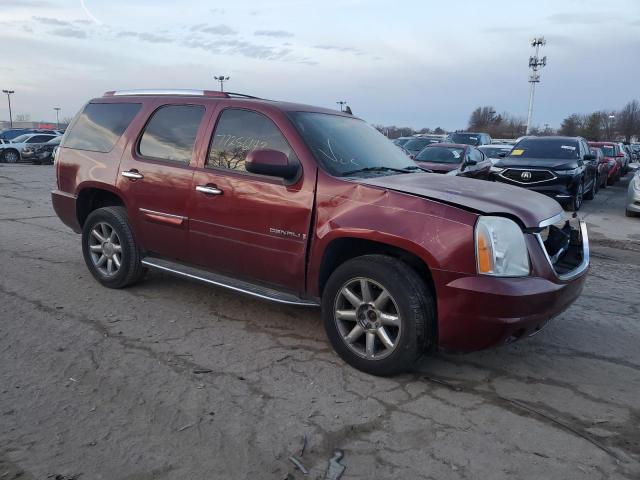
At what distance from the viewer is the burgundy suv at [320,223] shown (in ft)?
11.1

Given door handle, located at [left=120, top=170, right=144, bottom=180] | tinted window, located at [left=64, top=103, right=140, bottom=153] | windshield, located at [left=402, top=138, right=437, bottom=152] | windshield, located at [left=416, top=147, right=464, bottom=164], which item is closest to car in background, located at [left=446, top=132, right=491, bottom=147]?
windshield, located at [left=402, top=138, right=437, bottom=152]

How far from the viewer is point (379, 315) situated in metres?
3.63

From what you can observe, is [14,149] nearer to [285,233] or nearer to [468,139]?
[468,139]

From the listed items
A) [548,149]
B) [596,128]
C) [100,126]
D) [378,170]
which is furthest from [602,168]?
[596,128]

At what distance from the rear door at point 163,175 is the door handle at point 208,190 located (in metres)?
0.14

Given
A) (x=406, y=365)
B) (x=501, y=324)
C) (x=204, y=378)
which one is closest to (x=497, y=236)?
(x=501, y=324)

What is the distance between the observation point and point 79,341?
4.10m

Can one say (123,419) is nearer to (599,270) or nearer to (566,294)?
(566,294)

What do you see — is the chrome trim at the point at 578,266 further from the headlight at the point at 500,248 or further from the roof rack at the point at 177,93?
the roof rack at the point at 177,93

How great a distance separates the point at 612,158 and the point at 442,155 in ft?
39.3

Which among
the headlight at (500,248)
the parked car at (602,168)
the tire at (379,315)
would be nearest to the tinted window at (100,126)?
the tire at (379,315)

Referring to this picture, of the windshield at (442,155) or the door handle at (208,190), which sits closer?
the door handle at (208,190)

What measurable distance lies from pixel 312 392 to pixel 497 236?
1509mm

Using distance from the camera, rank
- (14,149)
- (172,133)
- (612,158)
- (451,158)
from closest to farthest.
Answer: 1. (172,133)
2. (451,158)
3. (612,158)
4. (14,149)
